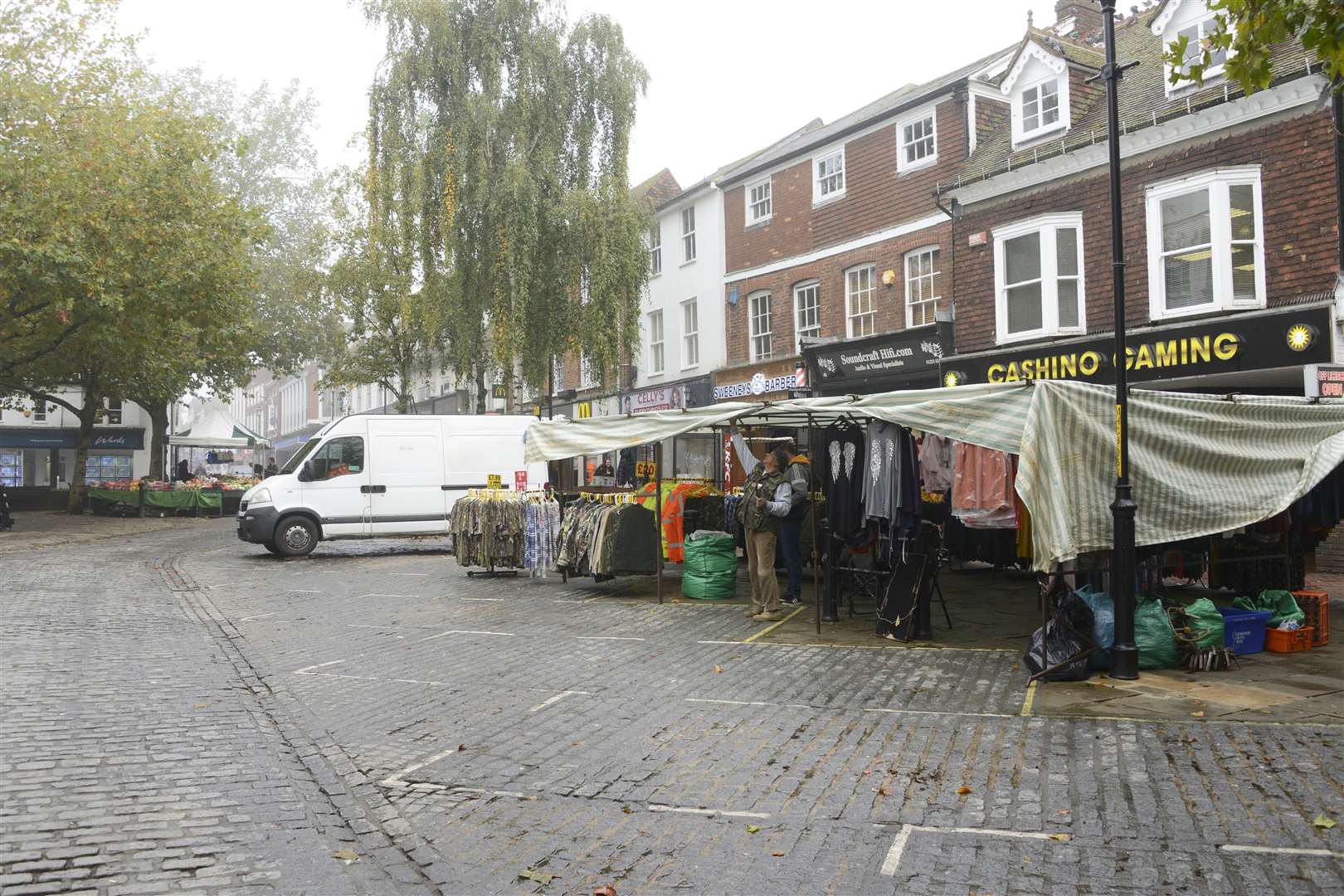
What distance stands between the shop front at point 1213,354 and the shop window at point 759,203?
9489 millimetres

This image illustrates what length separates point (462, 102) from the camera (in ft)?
76.0

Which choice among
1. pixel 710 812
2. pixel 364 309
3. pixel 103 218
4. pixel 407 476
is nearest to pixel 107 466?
pixel 364 309

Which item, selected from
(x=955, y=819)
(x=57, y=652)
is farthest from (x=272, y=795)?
(x=57, y=652)

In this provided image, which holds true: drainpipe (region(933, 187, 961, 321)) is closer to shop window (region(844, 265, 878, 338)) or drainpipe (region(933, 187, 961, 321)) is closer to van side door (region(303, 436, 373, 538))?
shop window (region(844, 265, 878, 338))

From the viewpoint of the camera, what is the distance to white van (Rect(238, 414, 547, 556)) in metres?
19.3

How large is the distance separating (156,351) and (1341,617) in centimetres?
2853

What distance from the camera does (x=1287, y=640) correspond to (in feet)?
28.8

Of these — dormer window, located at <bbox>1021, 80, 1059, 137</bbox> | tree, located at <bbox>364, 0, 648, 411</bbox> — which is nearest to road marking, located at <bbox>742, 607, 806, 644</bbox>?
dormer window, located at <bbox>1021, 80, 1059, 137</bbox>

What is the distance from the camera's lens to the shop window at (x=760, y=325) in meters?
26.1

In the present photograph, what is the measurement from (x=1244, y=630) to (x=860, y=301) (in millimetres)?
15066

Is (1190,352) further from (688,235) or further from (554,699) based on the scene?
(688,235)

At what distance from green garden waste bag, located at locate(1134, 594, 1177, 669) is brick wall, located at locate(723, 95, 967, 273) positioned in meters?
14.3

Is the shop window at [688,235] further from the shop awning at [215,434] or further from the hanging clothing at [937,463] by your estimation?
the shop awning at [215,434]

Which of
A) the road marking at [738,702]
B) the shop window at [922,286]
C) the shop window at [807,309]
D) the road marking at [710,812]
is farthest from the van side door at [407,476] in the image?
the road marking at [710,812]
